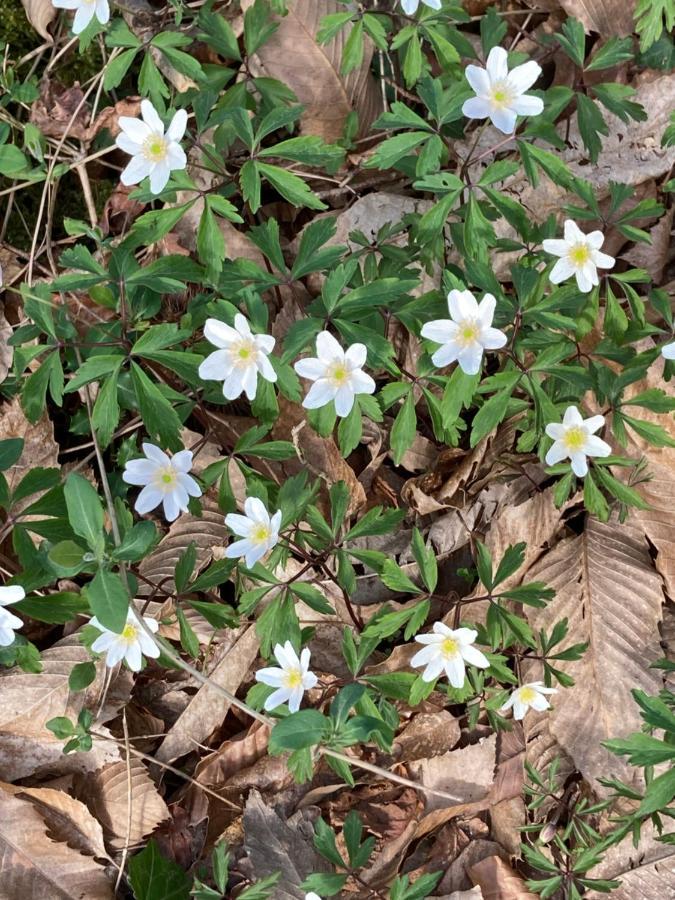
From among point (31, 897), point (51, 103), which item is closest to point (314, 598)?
point (31, 897)

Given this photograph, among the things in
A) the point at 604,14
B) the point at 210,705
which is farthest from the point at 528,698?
the point at 604,14

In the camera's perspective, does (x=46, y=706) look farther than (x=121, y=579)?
Yes

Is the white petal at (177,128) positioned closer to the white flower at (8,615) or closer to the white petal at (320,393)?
the white petal at (320,393)

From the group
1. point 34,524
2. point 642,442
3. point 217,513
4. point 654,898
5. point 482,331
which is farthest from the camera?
point 217,513

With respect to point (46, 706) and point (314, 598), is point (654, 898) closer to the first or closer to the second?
point (314, 598)

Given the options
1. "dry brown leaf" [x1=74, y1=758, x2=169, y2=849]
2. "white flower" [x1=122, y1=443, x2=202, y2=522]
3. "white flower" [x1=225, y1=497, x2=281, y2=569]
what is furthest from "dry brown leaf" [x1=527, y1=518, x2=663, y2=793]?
"dry brown leaf" [x1=74, y1=758, x2=169, y2=849]
